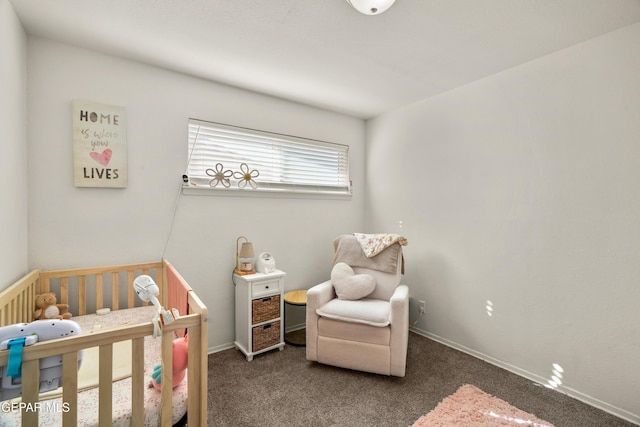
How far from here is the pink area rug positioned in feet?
5.59

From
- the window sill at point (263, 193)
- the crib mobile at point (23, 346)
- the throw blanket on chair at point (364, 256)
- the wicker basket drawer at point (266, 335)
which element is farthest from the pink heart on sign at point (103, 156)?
the throw blanket on chair at point (364, 256)

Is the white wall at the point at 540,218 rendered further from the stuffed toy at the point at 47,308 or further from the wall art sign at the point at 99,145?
the stuffed toy at the point at 47,308

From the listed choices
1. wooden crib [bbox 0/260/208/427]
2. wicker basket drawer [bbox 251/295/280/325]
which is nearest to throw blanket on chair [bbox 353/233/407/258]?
wicker basket drawer [bbox 251/295/280/325]

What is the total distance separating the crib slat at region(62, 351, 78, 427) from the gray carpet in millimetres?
911

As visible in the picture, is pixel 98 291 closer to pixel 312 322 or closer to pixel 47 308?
pixel 47 308

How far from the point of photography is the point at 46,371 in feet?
3.22

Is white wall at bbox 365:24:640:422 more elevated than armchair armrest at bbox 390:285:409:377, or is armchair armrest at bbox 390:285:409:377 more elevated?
white wall at bbox 365:24:640:422

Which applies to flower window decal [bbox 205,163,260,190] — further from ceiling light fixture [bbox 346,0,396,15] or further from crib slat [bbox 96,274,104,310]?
ceiling light fixture [bbox 346,0,396,15]

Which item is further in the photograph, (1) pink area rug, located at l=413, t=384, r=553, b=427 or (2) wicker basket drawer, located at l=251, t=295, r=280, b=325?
(2) wicker basket drawer, located at l=251, t=295, r=280, b=325

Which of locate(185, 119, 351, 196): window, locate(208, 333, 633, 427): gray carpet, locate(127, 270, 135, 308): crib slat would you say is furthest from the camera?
locate(185, 119, 351, 196): window

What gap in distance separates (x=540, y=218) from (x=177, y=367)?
2469 millimetres

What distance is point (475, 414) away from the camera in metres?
1.78

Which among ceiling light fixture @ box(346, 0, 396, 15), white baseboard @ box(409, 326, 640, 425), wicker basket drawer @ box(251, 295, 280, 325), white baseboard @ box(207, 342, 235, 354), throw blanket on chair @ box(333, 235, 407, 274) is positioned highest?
ceiling light fixture @ box(346, 0, 396, 15)

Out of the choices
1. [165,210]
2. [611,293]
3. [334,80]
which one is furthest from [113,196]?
[611,293]
